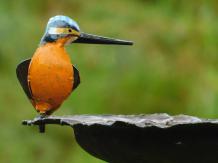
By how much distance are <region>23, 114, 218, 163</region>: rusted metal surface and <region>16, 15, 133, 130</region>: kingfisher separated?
3.0 inches

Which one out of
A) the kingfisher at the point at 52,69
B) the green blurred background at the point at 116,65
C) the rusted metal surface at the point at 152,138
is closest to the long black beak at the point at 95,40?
the kingfisher at the point at 52,69

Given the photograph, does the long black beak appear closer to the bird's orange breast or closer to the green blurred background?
the bird's orange breast

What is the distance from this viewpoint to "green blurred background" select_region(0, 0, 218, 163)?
224 cm

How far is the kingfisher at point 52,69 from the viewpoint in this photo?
121 centimetres

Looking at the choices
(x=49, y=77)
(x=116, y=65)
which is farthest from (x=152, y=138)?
(x=116, y=65)

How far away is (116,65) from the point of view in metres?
2.34

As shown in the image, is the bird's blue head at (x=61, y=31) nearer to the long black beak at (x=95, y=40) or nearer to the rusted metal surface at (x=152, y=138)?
the long black beak at (x=95, y=40)

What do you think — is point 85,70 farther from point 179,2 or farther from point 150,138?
point 150,138

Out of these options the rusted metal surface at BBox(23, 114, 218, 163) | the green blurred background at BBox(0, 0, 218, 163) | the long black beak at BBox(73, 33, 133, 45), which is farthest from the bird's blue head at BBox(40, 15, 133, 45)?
the green blurred background at BBox(0, 0, 218, 163)

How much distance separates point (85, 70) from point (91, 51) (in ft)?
0.22

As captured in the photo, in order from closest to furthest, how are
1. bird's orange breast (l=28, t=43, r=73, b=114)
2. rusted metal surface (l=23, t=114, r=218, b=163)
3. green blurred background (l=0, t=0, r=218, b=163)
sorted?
1. rusted metal surface (l=23, t=114, r=218, b=163)
2. bird's orange breast (l=28, t=43, r=73, b=114)
3. green blurred background (l=0, t=0, r=218, b=163)

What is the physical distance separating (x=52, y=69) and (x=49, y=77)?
1 centimetres

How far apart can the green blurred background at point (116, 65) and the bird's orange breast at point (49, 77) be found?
3.04 feet

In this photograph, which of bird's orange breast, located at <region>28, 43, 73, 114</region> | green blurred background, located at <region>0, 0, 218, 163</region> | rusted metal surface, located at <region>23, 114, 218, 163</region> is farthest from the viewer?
green blurred background, located at <region>0, 0, 218, 163</region>
